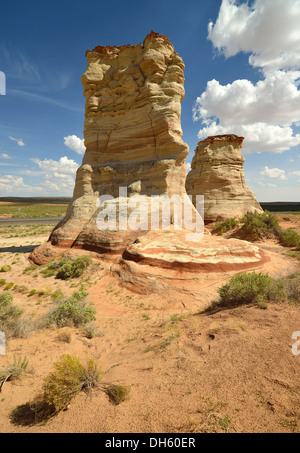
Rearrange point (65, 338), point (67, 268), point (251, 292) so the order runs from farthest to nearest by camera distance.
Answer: point (67, 268) → point (251, 292) → point (65, 338)

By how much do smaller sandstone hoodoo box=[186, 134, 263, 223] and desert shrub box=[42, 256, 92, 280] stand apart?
59.1 ft

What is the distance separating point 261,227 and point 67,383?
2100 centimetres

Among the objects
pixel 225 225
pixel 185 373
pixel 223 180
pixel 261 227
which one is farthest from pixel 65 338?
pixel 223 180

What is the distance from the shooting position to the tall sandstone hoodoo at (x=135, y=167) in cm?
1063

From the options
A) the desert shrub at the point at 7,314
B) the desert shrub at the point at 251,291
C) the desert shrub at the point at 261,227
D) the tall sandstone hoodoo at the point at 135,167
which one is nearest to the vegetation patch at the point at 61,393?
the desert shrub at the point at 7,314

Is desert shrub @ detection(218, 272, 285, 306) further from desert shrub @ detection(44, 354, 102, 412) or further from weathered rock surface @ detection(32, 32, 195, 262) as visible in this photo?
weathered rock surface @ detection(32, 32, 195, 262)

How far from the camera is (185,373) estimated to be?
3711mm

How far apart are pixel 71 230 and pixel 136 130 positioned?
9194 millimetres

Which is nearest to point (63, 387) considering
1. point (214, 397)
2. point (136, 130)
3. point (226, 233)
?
point (214, 397)

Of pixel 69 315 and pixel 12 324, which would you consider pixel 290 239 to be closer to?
pixel 69 315

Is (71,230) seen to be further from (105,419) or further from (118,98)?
(105,419)

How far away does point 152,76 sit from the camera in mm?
14719

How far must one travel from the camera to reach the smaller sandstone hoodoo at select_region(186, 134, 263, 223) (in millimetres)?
25203

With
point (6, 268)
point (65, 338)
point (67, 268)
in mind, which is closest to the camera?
point (65, 338)
